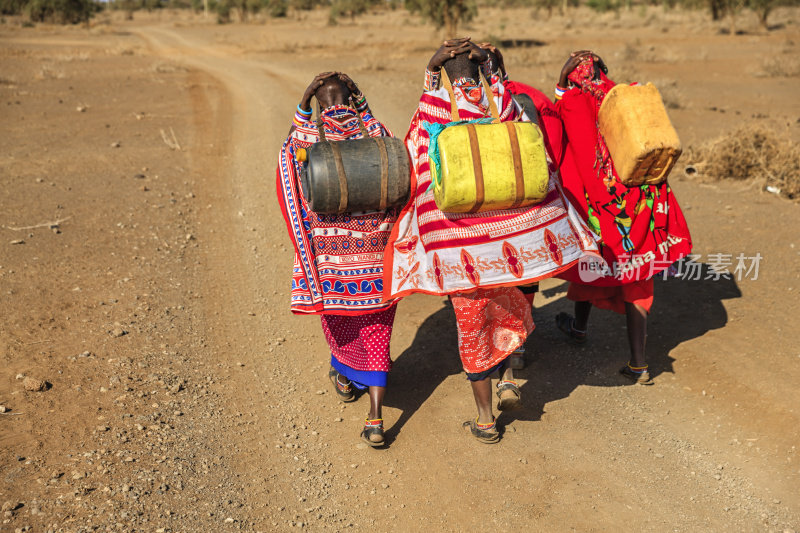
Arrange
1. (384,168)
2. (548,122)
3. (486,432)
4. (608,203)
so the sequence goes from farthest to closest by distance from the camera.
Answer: (608,203), (548,122), (486,432), (384,168)

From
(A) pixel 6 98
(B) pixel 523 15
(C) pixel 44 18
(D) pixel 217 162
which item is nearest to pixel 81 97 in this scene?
(A) pixel 6 98

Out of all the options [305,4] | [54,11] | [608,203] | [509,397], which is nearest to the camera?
[509,397]

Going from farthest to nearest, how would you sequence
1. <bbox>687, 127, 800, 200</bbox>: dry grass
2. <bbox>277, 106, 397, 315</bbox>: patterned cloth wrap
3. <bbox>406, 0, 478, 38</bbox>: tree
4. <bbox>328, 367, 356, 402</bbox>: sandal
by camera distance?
<bbox>406, 0, 478, 38</bbox>: tree
<bbox>687, 127, 800, 200</bbox>: dry grass
<bbox>328, 367, 356, 402</bbox>: sandal
<bbox>277, 106, 397, 315</bbox>: patterned cloth wrap

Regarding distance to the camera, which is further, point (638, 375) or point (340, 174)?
point (638, 375)

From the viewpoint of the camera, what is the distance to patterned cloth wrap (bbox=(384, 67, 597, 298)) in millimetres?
3553

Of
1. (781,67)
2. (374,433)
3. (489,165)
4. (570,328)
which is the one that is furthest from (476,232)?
(781,67)

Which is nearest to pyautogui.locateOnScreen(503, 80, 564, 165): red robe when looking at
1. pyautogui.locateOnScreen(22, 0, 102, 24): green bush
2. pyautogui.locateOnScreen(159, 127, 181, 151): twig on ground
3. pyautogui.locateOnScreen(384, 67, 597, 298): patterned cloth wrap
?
pyautogui.locateOnScreen(384, 67, 597, 298): patterned cloth wrap

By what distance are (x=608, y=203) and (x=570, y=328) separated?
1.17 meters

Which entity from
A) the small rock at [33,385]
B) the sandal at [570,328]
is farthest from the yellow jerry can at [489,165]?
the small rock at [33,385]

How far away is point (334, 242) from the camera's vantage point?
13.2ft

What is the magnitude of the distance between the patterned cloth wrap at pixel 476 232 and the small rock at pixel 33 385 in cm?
238

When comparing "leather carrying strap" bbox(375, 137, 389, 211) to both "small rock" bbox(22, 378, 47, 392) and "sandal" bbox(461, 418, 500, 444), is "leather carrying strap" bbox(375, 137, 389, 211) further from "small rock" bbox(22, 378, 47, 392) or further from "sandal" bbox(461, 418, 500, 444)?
"small rock" bbox(22, 378, 47, 392)

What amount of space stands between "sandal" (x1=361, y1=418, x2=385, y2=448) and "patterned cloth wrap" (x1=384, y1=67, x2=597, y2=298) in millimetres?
845

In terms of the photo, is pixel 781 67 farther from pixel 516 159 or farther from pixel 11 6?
pixel 11 6
